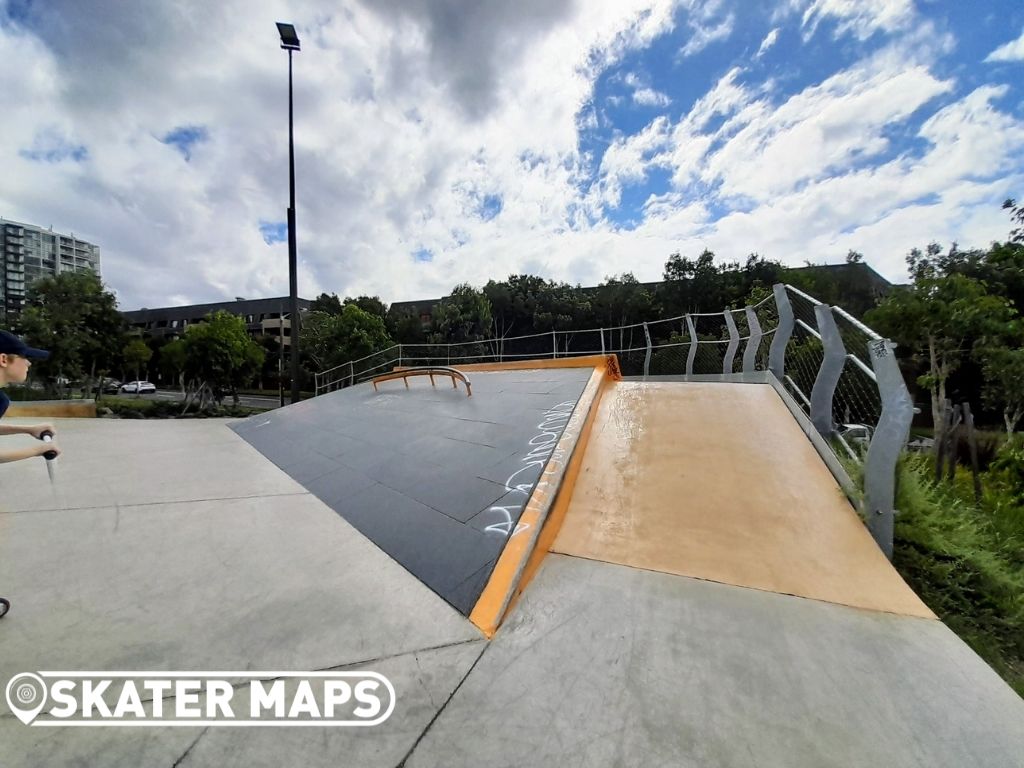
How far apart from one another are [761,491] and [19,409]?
59.8ft

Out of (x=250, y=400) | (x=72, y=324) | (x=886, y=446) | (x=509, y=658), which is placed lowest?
(x=250, y=400)

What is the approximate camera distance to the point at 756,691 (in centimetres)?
164

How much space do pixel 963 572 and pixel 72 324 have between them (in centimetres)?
2588

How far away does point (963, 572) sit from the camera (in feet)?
8.45

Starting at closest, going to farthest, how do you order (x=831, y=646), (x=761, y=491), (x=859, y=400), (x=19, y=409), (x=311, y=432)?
(x=831, y=646), (x=761, y=491), (x=859, y=400), (x=311, y=432), (x=19, y=409)

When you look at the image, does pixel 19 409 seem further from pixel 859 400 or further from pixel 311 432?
pixel 859 400

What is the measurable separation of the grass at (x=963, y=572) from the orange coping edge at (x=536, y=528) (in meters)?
2.22

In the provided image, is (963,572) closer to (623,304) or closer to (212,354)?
(212,354)

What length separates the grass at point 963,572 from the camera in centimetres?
219

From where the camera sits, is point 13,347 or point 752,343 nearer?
point 13,347

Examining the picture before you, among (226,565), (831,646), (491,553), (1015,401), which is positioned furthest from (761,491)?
(1015,401)

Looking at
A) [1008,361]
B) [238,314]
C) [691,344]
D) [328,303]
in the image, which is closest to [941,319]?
[1008,361]

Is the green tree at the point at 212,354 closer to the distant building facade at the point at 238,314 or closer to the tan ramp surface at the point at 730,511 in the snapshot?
the tan ramp surface at the point at 730,511

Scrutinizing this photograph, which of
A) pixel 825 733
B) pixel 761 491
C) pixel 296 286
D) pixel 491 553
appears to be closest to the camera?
pixel 825 733
